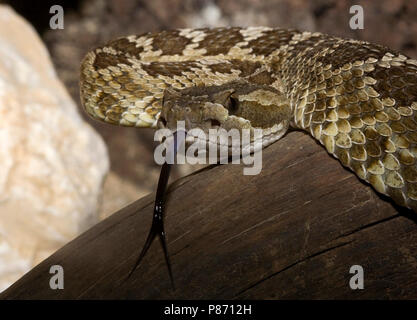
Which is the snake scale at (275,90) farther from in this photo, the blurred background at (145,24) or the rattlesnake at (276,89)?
the blurred background at (145,24)

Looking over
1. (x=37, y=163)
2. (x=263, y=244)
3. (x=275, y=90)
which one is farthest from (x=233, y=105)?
(x=37, y=163)

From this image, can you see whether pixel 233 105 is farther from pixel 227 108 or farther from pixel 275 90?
pixel 275 90

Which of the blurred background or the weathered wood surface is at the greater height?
the blurred background

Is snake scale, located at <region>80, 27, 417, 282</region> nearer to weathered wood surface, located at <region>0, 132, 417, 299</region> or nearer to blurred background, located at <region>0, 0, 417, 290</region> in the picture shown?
weathered wood surface, located at <region>0, 132, 417, 299</region>

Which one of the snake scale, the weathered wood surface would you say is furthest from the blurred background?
the weathered wood surface

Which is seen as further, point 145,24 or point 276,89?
point 145,24
